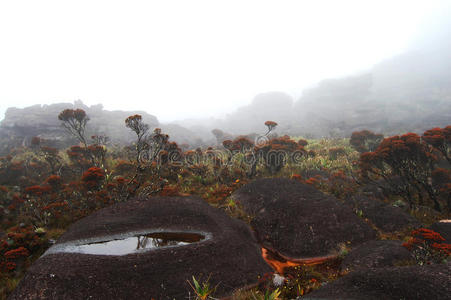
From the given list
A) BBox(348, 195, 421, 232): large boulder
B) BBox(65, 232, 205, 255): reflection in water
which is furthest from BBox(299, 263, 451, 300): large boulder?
BBox(348, 195, 421, 232): large boulder

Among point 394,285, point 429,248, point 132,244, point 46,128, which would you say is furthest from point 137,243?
point 46,128

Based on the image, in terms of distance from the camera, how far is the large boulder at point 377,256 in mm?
8125

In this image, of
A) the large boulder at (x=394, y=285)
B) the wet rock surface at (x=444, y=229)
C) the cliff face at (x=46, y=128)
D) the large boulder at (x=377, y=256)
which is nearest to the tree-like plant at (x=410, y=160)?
the wet rock surface at (x=444, y=229)

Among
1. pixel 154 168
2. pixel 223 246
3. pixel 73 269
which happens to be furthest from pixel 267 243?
pixel 154 168

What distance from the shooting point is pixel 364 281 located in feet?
20.2

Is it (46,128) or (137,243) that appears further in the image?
(46,128)

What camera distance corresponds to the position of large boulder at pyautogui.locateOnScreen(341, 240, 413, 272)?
8.12 meters

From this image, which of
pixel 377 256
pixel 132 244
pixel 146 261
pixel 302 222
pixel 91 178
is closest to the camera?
pixel 146 261

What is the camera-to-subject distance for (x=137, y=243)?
29.5ft

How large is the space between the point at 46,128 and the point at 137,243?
50.1 meters

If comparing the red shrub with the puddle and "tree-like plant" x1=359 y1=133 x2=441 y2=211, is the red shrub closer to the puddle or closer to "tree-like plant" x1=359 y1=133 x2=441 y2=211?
the puddle

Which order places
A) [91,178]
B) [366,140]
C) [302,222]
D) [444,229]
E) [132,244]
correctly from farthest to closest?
[366,140] → [91,178] → [302,222] → [444,229] → [132,244]

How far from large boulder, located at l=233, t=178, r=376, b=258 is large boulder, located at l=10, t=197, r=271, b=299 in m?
1.37

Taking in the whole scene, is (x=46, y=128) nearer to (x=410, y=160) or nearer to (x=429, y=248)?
(x=429, y=248)
